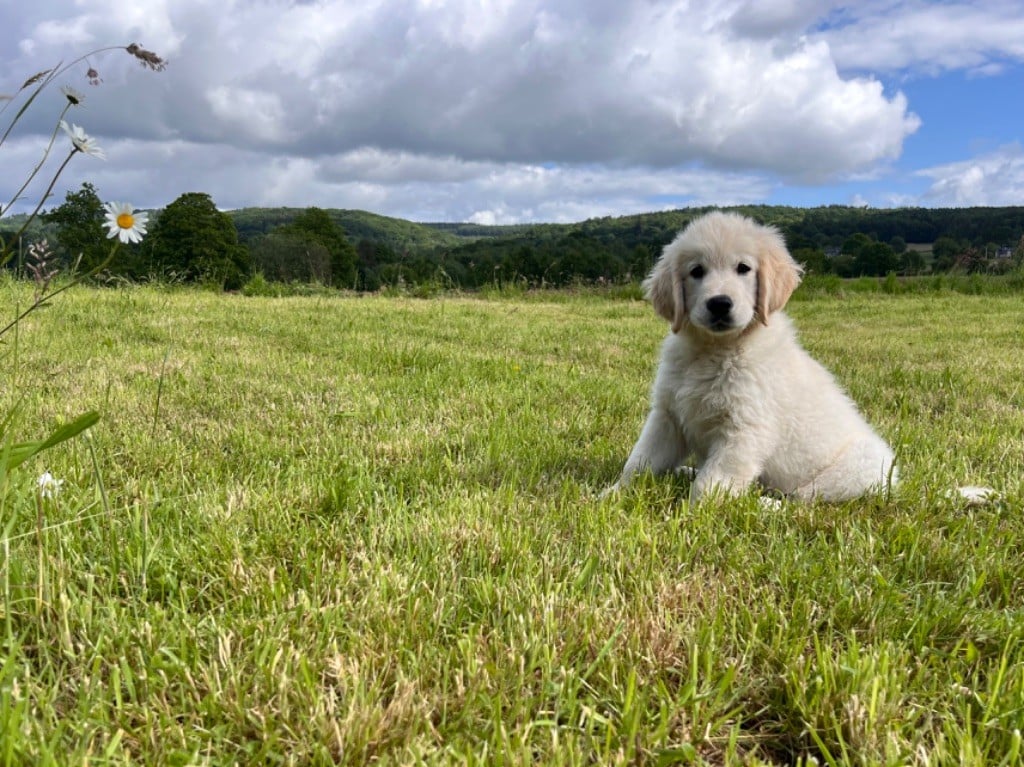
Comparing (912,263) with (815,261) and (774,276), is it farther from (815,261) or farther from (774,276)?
(774,276)

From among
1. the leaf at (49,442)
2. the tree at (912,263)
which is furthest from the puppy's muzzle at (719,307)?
the tree at (912,263)

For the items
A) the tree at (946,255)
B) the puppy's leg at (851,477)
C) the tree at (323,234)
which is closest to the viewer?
the puppy's leg at (851,477)

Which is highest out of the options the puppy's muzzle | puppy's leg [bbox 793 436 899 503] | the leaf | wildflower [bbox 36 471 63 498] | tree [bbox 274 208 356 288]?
tree [bbox 274 208 356 288]

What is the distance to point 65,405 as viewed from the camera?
3727mm

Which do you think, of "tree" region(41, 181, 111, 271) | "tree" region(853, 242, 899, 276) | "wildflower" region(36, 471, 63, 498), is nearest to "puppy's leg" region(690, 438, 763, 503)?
"wildflower" region(36, 471, 63, 498)

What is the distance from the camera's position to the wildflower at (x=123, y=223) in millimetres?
1748

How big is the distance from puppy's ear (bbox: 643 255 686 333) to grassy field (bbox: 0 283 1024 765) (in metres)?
0.77

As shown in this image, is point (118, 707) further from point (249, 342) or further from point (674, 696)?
point (249, 342)

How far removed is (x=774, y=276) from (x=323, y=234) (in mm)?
67000

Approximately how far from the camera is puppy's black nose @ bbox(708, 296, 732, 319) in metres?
2.99

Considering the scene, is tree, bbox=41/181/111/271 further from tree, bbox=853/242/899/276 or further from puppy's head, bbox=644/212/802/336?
tree, bbox=853/242/899/276

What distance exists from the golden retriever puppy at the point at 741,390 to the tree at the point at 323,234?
53.7 metres

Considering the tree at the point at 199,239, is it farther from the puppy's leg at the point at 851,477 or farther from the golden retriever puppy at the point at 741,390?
the puppy's leg at the point at 851,477

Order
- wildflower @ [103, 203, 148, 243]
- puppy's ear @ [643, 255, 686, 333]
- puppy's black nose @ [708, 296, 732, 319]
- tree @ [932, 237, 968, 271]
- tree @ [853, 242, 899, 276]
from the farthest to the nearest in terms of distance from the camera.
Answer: tree @ [853, 242, 899, 276] → tree @ [932, 237, 968, 271] → puppy's ear @ [643, 255, 686, 333] → puppy's black nose @ [708, 296, 732, 319] → wildflower @ [103, 203, 148, 243]
